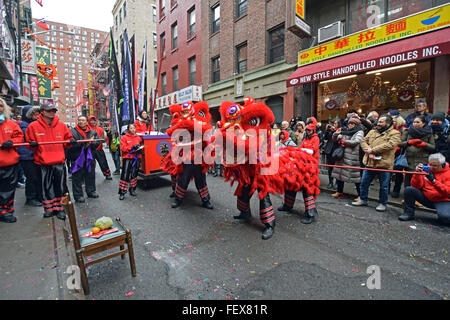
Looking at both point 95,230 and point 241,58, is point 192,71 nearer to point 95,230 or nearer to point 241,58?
point 241,58

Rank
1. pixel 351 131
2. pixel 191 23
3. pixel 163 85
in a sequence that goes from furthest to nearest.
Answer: pixel 163 85, pixel 191 23, pixel 351 131

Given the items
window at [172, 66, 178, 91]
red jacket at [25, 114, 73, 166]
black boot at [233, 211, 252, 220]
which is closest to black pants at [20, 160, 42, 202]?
red jacket at [25, 114, 73, 166]

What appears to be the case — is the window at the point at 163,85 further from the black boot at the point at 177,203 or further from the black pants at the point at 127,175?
the black boot at the point at 177,203

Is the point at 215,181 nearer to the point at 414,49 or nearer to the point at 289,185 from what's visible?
the point at 289,185

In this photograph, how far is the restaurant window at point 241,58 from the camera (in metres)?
12.3

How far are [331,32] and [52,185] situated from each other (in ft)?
32.3

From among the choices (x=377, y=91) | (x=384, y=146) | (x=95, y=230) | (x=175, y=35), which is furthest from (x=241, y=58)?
(x=95, y=230)

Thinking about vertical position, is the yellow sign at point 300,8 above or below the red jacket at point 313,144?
above

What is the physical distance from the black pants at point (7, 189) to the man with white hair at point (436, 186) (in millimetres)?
6996

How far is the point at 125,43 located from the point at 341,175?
24.1ft

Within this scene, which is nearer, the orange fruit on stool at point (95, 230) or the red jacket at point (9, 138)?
the orange fruit on stool at point (95, 230)

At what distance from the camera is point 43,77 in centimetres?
1772

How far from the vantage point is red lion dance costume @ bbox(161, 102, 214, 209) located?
14.2 ft

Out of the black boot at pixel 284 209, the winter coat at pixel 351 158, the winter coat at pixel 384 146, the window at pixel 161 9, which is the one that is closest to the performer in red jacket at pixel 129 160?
the black boot at pixel 284 209
